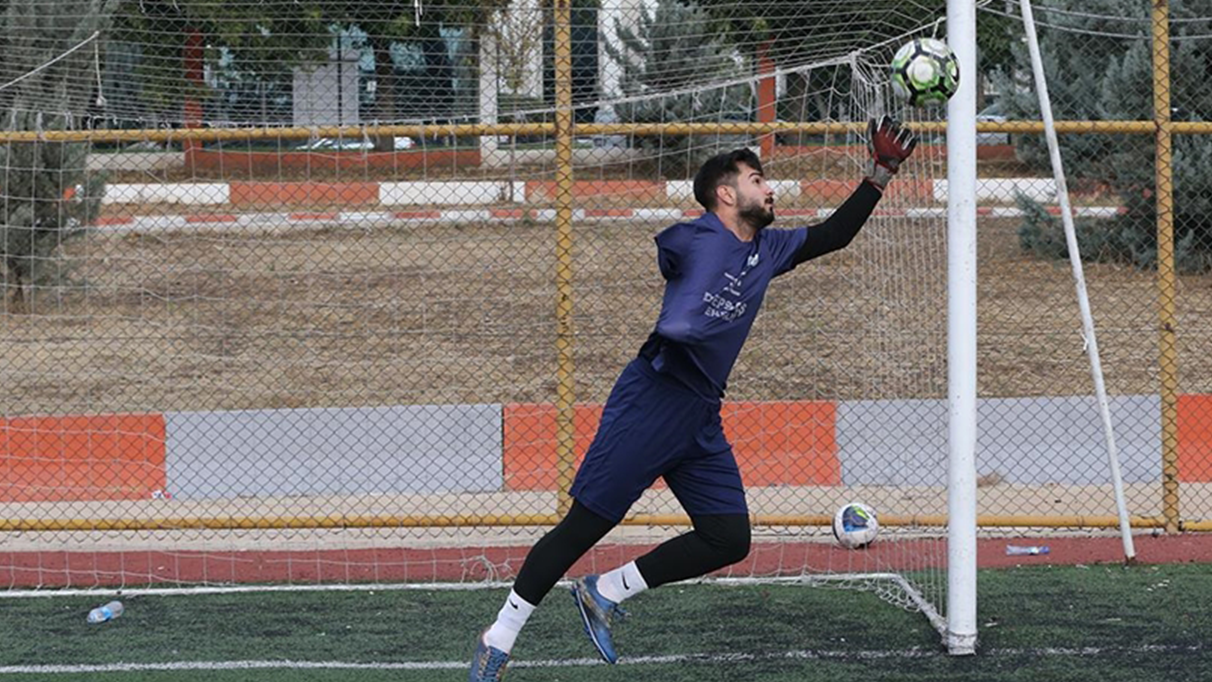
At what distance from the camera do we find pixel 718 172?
5.53 m

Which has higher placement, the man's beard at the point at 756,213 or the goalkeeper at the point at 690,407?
the man's beard at the point at 756,213

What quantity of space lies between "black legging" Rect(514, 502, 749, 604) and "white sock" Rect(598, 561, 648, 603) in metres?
0.03

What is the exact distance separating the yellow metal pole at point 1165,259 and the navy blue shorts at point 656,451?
361 cm

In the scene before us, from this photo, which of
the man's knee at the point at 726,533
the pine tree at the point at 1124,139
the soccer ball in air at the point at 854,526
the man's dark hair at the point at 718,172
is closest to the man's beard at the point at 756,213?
the man's dark hair at the point at 718,172

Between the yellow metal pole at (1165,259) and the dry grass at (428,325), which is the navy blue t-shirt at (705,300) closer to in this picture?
the yellow metal pole at (1165,259)

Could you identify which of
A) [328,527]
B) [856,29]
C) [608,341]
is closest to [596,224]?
[608,341]

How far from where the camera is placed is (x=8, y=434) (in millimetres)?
10016

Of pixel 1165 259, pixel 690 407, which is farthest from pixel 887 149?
pixel 1165 259

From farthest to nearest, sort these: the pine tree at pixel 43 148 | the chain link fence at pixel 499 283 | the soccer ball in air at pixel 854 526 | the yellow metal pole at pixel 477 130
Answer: the pine tree at pixel 43 148, the chain link fence at pixel 499 283, the soccer ball in air at pixel 854 526, the yellow metal pole at pixel 477 130

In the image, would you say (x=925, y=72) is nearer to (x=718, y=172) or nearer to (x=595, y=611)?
(x=718, y=172)

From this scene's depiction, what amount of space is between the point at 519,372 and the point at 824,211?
309 centimetres

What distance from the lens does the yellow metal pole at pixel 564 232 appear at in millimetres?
7863

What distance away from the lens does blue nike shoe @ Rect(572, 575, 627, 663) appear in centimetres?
557

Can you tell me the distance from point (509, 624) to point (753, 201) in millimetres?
1724
